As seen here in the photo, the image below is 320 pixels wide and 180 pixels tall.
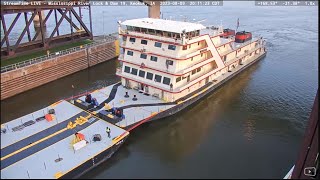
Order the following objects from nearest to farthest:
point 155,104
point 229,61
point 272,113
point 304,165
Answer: point 304,165 → point 155,104 → point 272,113 → point 229,61

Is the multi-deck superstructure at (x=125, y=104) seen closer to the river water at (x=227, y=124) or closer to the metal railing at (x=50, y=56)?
the river water at (x=227, y=124)

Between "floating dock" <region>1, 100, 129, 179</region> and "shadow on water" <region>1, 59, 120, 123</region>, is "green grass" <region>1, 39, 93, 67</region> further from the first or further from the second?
"floating dock" <region>1, 100, 129, 179</region>

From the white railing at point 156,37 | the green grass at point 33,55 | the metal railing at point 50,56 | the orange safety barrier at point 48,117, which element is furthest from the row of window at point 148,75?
the green grass at point 33,55

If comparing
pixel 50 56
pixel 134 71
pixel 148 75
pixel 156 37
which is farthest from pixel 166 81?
pixel 50 56

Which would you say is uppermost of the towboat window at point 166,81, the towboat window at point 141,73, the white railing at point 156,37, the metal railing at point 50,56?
the white railing at point 156,37

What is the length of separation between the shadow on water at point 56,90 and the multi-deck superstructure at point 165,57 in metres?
9.10

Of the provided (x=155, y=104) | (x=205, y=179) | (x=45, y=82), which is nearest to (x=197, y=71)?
Answer: (x=155, y=104)

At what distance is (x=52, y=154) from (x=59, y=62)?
22.5m

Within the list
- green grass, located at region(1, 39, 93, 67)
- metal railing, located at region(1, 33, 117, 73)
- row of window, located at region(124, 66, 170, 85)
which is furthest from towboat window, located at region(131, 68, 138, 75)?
green grass, located at region(1, 39, 93, 67)

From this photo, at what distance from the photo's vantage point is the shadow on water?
3225 cm

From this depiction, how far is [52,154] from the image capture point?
21031 millimetres

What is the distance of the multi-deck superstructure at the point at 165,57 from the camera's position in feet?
94.2

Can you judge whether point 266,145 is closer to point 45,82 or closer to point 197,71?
point 197,71

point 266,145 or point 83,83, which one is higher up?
point 83,83
